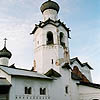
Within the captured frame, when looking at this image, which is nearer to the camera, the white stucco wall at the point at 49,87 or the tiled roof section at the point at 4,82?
the tiled roof section at the point at 4,82

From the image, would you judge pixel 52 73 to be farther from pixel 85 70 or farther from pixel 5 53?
pixel 5 53

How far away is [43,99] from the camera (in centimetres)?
1398

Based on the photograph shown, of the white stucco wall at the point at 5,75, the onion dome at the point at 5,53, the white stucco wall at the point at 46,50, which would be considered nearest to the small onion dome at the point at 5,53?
the onion dome at the point at 5,53

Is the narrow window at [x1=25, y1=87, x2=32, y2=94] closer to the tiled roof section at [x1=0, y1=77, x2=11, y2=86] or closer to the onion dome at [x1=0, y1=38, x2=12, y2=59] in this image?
the tiled roof section at [x1=0, y1=77, x2=11, y2=86]

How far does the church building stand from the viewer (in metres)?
12.8

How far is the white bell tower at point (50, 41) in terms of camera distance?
54.5 ft

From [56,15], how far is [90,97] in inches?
381

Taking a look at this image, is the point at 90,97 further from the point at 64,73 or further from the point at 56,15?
the point at 56,15

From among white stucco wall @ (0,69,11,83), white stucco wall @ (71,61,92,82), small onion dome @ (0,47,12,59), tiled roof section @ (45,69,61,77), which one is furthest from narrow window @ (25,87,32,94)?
small onion dome @ (0,47,12,59)

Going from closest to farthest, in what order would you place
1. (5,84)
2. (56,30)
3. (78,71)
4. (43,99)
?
(5,84) → (43,99) → (56,30) → (78,71)

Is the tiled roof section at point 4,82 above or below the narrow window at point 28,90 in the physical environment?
above

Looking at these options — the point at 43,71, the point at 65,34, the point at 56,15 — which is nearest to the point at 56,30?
the point at 65,34

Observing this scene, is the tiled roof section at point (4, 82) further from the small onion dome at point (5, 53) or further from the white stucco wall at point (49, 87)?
the small onion dome at point (5, 53)

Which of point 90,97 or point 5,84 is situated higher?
point 5,84
